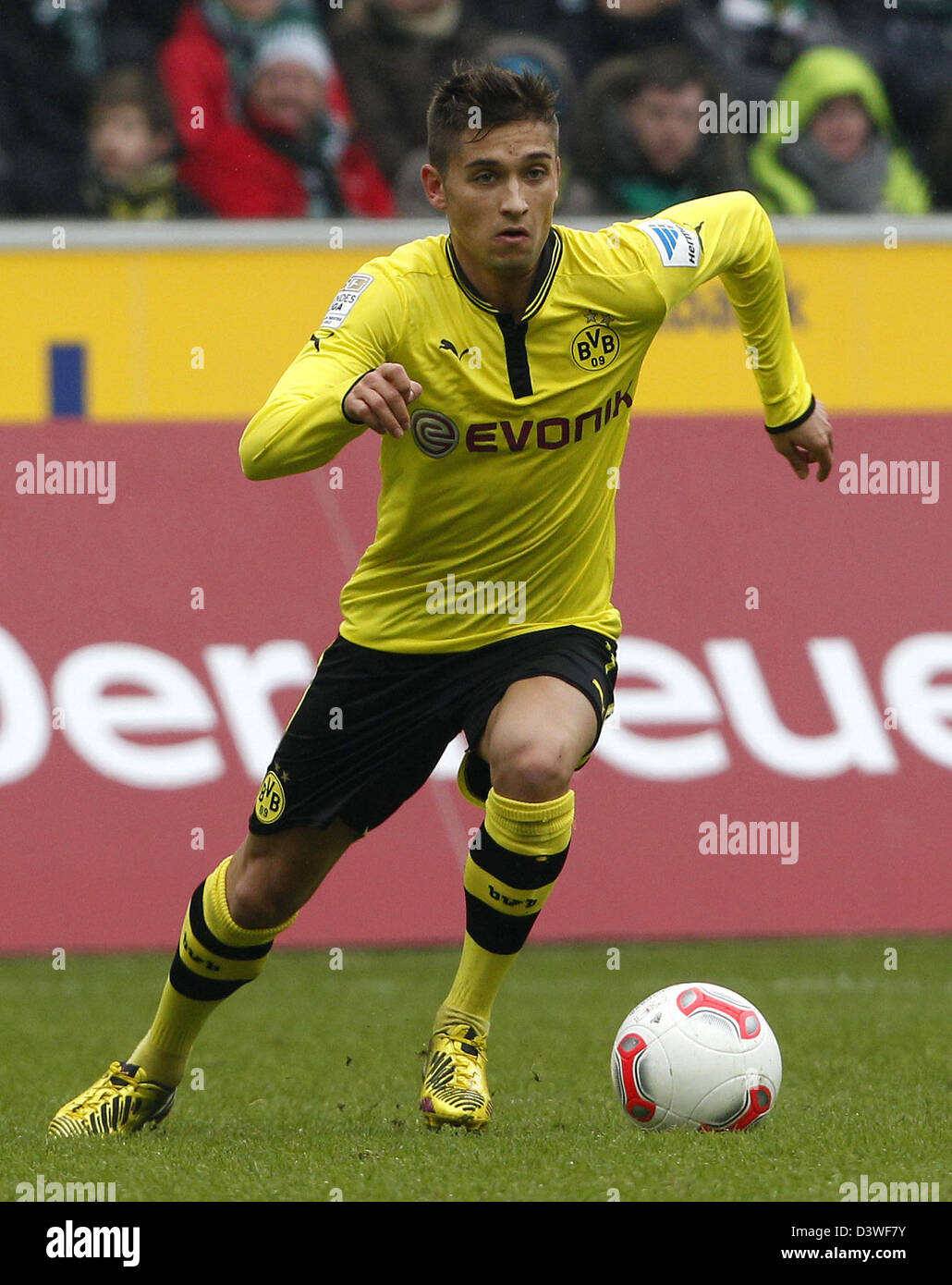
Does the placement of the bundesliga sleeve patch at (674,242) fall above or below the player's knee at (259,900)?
above

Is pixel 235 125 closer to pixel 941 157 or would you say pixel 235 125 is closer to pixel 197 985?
pixel 941 157

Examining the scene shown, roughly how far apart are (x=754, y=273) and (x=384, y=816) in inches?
62.2

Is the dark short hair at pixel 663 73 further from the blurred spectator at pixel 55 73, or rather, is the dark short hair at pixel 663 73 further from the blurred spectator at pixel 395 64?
the blurred spectator at pixel 55 73

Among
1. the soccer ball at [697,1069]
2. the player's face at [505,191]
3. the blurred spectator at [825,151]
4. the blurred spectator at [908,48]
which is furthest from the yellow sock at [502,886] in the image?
the blurred spectator at [908,48]

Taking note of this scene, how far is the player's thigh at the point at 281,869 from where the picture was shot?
14.7 feet

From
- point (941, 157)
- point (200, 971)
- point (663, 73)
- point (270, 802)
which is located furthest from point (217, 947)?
point (941, 157)

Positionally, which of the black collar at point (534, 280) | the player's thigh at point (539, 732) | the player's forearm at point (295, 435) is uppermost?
the black collar at point (534, 280)

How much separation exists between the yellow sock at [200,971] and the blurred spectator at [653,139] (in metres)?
5.54

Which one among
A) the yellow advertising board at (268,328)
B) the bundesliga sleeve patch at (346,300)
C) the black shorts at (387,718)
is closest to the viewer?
the bundesliga sleeve patch at (346,300)

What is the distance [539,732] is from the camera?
427 centimetres

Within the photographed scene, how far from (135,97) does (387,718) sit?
5865 millimetres

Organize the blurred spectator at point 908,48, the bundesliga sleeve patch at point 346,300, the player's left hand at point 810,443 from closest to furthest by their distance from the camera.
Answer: the bundesliga sleeve patch at point 346,300 < the player's left hand at point 810,443 < the blurred spectator at point 908,48

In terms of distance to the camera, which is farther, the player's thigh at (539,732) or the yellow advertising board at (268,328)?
the yellow advertising board at (268,328)

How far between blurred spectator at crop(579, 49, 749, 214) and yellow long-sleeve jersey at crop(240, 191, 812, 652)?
4.66 meters
